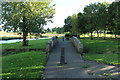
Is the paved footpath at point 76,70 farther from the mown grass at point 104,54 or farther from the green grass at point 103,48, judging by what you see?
the green grass at point 103,48

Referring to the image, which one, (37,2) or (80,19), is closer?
(37,2)

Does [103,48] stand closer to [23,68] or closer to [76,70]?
[76,70]

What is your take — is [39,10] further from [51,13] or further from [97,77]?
[97,77]

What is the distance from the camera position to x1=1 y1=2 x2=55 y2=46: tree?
15.4 m

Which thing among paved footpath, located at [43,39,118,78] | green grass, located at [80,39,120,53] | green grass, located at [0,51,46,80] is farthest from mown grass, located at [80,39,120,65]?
green grass, located at [0,51,46,80]

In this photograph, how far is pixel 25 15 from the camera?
1549cm

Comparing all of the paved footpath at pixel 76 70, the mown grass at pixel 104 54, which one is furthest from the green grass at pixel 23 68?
the mown grass at pixel 104 54

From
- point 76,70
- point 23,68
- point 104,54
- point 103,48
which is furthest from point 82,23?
point 23,68

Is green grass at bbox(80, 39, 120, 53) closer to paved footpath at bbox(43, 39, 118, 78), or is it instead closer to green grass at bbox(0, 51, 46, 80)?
paved footpath at bbox(43, 39, 118, 78)

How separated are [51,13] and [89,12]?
17457 millimetres

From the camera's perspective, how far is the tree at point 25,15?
15.4 m

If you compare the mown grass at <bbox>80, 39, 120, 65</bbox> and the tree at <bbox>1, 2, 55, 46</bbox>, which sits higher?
the tree at <bbox>1, 2, 55, 46</bbox>

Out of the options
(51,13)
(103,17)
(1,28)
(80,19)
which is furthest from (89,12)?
(1,28)

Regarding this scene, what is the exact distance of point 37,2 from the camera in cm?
1634
